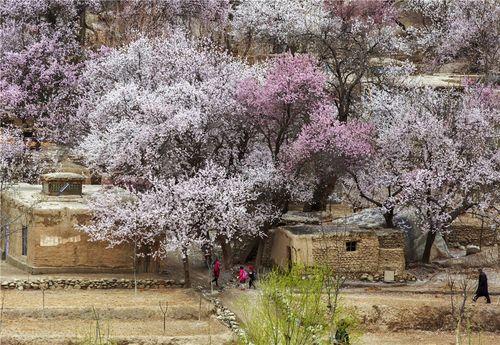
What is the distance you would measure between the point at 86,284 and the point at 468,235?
1919 centimetres

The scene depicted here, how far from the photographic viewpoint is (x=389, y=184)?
170 ft

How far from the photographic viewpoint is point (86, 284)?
47219mm

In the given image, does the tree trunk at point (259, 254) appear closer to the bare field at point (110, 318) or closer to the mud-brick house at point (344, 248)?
the mud-brick house at point (344, 248)

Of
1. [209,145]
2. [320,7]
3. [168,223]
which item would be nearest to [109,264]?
[168,223]

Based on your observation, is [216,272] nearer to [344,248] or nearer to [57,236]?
[344,248]

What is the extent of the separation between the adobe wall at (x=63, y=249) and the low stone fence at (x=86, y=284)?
132 cm

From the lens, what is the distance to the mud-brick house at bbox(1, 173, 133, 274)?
4817cm

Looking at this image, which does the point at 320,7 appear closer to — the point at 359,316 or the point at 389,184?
the point at 389,184

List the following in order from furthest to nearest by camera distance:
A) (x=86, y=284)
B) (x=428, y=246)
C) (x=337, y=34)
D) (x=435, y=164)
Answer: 1. (x=337, y=34)
2. (x=428, y=246)
3. (x=435, y=164)
4. (x=86, y=284)

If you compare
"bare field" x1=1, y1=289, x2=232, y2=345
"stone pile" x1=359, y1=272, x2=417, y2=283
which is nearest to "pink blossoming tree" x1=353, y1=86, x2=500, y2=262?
"stone pile" x1=359, y1=272, x2=417, y2=283

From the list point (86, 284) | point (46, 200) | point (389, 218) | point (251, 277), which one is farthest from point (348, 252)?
point (46, 200)

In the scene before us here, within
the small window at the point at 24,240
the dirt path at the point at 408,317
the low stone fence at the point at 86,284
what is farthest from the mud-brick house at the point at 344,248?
the small window at the point at 24,240

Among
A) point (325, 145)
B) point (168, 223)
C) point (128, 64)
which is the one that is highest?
point (128, 64)

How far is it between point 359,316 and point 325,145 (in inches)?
380
